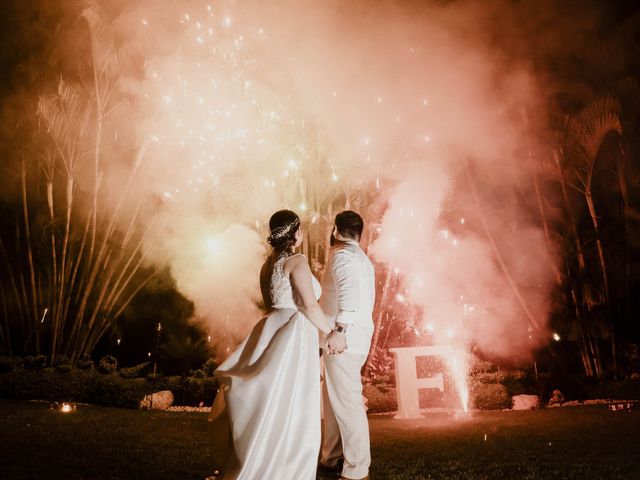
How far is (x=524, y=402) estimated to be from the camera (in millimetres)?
8828

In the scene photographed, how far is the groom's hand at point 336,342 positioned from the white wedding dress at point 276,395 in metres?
0.13

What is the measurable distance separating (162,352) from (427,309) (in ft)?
26.6

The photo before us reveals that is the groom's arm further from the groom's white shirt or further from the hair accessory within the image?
the hair accessory

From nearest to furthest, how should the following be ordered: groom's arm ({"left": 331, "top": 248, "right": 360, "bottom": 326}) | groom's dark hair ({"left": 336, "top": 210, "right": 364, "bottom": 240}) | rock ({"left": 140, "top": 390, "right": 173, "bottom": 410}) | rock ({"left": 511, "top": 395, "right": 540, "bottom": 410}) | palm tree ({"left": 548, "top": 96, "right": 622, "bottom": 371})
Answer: groom's arm ({"left": 331, "top": 248, "right": 360, "bottom": 326})
groom's dark hair ({"left": 336, "top": 210, "right": 364, "bottom": 240})
rock ({"left": 511, "top": 395, "right": 540, "bottom": 410})
rock ({"left": 140, "top": 390, "right": 173, "bottom": 410})
palm tree ({"left": 548, "top": 96, "right": 622, "bottom": 371})

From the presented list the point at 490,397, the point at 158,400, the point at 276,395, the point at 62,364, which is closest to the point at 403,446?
the point at 276,395

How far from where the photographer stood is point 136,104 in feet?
39.3

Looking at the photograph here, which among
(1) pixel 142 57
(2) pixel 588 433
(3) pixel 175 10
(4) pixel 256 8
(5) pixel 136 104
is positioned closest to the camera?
(2) pixel 588 433

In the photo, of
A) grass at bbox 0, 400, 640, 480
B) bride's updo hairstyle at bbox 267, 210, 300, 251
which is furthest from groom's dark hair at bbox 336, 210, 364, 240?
grass at bbox 0, 400, 640, 480

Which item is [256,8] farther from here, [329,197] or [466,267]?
[466,267]

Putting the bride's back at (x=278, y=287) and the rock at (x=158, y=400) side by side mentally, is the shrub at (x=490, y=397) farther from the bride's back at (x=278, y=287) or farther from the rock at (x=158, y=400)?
the bride's back at (x=278, y=287)

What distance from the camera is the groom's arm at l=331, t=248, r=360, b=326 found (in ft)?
12.6

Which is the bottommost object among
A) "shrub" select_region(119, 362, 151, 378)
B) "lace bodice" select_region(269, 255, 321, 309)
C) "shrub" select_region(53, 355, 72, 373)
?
"shrub" select_region(119, 362, 151, 378)

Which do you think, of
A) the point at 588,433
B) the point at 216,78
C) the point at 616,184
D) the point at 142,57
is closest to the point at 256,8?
the point at 216,78

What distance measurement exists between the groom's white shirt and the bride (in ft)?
1.23
